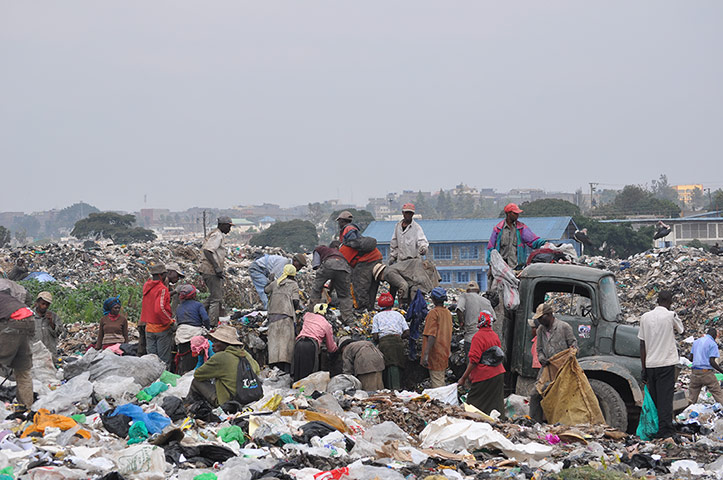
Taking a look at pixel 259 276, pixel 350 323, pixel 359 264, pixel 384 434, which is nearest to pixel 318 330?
pixel 350 323

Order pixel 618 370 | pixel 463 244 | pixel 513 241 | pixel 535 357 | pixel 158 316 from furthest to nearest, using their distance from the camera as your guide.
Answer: pixel 463 244, pixel 513 241, pixel 158 316, pixel 535 357, pixel 618 370

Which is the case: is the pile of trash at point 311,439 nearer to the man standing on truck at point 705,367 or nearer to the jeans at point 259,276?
the man standing on truck at point 705,367

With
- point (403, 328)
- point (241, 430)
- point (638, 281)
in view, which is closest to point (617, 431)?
point (403, 328)

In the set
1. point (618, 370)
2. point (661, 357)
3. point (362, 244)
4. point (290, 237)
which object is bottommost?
point (290, 237)

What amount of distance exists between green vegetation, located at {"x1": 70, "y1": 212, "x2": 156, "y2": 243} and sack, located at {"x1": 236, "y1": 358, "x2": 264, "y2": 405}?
230ft

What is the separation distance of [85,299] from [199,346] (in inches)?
347

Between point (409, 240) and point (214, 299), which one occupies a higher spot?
point (409, 240)

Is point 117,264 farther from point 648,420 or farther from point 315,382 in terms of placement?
point 648,420

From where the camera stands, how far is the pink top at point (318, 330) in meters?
10.3

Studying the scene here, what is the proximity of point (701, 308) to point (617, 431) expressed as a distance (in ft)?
40.8

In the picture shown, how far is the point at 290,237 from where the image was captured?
267ft

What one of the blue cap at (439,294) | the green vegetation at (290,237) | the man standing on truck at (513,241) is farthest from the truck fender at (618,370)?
the green vegetation at (290,237)

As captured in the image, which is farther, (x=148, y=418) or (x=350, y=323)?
(x=350, y=323)

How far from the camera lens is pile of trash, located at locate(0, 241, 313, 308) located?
21984mm
